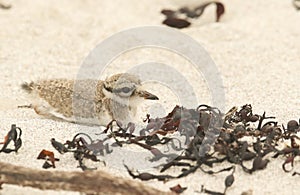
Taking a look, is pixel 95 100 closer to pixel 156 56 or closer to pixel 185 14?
pixel 156 56

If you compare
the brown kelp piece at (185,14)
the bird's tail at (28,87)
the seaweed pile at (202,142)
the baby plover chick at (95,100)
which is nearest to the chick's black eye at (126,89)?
the baby plover chick at (95,100)

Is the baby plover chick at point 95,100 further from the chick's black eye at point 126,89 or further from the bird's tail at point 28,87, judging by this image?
the bird's tail at point 28,87

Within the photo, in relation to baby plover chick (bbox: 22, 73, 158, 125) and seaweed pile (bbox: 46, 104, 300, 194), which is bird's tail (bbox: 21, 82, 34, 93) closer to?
baby plover chick (bbox: 22, 73, 158, 125)

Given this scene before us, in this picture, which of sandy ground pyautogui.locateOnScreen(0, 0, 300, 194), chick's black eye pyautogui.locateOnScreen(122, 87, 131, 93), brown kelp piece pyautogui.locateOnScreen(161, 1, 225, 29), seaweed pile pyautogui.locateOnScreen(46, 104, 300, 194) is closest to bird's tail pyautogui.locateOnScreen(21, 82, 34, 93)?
sandy ground pyautogui.locateOnScreen(0, 0, 300, 194)

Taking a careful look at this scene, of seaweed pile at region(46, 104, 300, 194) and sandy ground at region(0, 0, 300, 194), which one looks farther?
sandy ground at region(0, 0, 300, 194)

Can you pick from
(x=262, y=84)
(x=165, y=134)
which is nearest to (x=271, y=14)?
(x=262, y=84)

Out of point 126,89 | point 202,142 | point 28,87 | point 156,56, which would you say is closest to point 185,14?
point 156,56

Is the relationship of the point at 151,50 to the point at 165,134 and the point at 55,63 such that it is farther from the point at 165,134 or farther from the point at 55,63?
the point at 165,134
